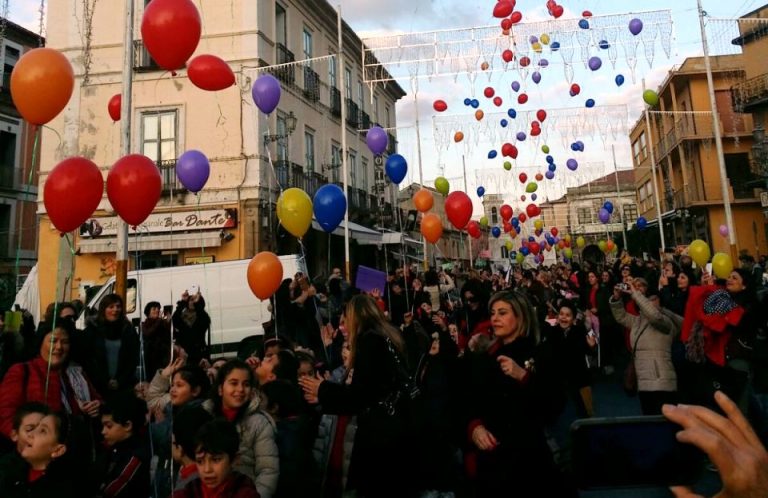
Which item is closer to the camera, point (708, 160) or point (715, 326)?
point (715, 326)

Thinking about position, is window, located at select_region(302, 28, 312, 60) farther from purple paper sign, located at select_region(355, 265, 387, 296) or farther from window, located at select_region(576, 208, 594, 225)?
window, located at select_region(576, 208, 594, 225)

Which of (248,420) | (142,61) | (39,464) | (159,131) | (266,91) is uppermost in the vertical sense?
(142,61)

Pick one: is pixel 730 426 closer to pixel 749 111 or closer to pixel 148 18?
pixel 148 18

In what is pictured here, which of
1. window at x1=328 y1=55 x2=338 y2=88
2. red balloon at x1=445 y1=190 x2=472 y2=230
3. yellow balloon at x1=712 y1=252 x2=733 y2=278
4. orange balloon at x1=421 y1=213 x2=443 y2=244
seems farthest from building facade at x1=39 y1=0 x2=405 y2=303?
yellow balloon at x1=712 y1=252 x2=733 y2=278

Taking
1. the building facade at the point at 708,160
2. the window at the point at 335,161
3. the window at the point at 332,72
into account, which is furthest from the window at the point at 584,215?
the window at the point at 332,72

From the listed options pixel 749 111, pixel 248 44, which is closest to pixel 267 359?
pixel 248 44

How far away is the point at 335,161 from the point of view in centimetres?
2202

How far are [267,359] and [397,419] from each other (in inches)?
83.9

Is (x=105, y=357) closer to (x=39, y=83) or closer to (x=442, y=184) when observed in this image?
(x=39, y=83)

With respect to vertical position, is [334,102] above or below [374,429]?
above

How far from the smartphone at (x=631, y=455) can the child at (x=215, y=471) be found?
203 centimetres

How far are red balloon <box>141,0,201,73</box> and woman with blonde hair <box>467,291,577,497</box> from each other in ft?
16.2

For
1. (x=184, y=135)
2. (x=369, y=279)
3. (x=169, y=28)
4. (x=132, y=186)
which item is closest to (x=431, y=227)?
(x=369, y=279)

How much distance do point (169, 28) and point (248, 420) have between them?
14.6 feet
